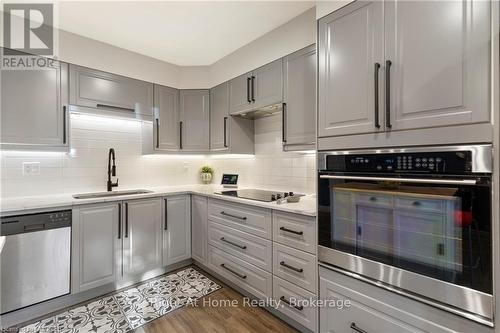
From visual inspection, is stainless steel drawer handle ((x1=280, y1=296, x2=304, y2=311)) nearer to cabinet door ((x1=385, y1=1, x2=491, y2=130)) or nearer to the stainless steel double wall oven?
the stainless steel double wall oven

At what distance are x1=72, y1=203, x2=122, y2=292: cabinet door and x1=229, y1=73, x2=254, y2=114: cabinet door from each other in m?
1.60

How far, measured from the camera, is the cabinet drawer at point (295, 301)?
1.63m

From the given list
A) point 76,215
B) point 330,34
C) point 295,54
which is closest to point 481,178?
point 330,34

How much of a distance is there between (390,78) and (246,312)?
2.03 meters

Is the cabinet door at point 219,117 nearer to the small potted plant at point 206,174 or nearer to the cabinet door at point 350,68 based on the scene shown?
the small potted plant at point 206,174

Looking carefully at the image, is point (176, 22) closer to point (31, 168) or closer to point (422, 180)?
point (31, 168)

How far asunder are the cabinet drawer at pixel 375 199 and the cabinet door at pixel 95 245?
7.14ft

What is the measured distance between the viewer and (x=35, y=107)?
6.90 feet

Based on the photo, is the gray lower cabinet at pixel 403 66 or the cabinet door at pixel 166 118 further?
the cabinet door at pixel 166 118

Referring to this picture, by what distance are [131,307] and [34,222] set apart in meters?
1.06

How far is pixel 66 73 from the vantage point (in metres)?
2.26

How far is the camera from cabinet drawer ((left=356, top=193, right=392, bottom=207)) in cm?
127

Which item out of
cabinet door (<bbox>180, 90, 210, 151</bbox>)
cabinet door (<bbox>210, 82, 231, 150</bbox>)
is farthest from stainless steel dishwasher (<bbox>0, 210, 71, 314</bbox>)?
cabinet door (<bbox>210, 82, 231, 150</bbox>)

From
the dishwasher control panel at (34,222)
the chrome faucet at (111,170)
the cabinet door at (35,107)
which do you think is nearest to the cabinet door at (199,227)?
the chrome faucet at (111,170)
